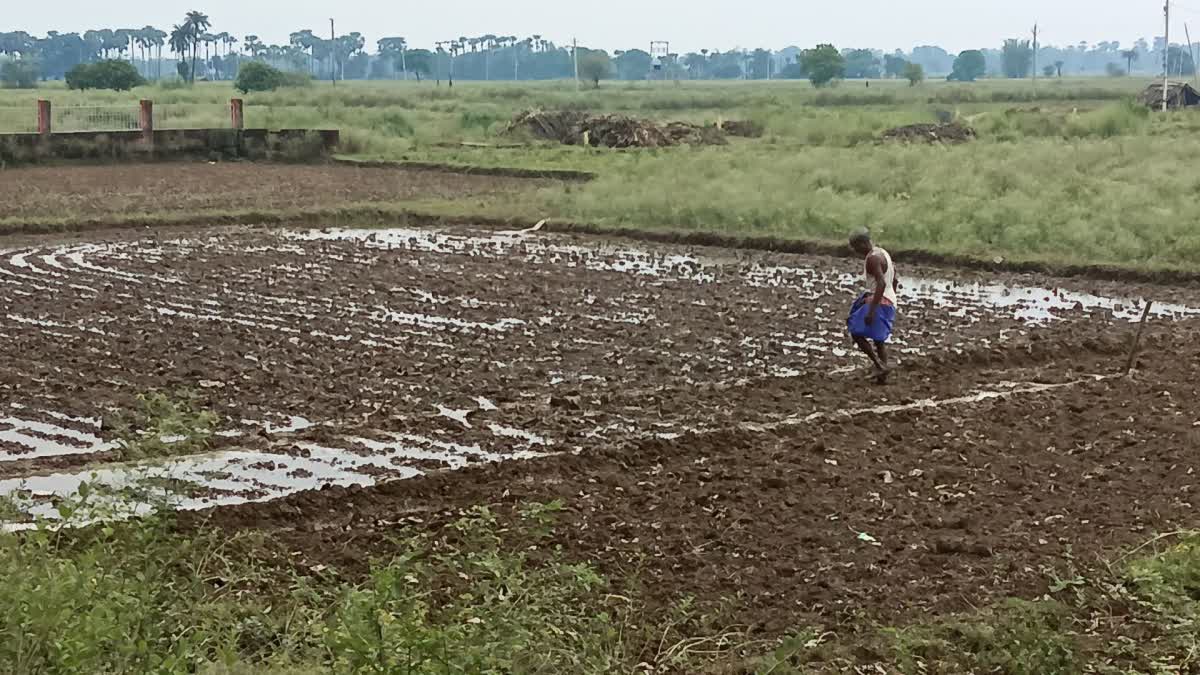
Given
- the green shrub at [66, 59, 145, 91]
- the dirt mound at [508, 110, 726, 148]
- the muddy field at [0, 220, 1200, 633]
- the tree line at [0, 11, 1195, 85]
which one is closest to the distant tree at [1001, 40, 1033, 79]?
the tree line at [0, 11, 1195, 85]

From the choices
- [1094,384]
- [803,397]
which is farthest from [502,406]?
[1094,384]

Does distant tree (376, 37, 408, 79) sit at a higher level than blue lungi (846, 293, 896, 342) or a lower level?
higher

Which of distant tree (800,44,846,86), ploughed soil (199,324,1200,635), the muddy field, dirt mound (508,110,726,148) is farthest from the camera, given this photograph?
distant tree (800,44,846,86)

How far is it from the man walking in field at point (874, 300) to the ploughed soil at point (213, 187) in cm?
1324

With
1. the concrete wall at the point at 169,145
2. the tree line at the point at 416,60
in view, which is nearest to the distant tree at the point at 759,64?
the tree line at the point at 416,60

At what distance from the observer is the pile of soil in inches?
1423

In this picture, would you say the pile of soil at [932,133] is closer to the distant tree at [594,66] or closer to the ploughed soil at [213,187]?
the ploughed soil at [213,187]

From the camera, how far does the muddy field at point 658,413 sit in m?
6.89

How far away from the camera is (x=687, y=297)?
14.4 meters

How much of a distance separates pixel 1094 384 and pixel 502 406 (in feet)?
13.5

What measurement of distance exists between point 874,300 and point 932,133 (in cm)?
2787

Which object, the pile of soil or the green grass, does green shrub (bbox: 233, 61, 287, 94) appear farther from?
the pile of soil

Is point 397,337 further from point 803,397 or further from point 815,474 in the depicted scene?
point 815,474

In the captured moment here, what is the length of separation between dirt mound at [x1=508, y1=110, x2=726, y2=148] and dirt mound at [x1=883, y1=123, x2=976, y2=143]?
4.59m
